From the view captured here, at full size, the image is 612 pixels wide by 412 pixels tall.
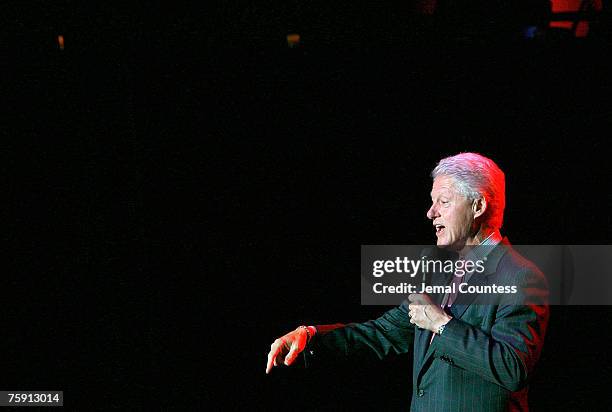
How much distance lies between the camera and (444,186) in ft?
7.20

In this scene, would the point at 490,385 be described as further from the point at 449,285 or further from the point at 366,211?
the point at 366,211

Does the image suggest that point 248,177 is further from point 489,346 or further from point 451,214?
point 489,346

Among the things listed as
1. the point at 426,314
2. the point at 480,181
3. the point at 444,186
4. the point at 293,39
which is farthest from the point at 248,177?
the point at 426,314

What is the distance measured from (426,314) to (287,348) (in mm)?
593

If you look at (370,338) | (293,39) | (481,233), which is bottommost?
(370,338)

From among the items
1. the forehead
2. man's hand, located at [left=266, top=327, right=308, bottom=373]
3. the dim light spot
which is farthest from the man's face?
the dim light spot

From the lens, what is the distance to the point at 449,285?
2.20 metres

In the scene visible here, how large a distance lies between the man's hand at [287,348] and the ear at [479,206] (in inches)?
31.1

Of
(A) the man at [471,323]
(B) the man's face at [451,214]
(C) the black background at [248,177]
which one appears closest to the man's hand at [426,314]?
(A) the man at [471,323]

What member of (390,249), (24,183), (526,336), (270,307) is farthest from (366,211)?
(24,183)

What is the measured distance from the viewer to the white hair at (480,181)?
2135mm

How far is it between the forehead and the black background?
109cm

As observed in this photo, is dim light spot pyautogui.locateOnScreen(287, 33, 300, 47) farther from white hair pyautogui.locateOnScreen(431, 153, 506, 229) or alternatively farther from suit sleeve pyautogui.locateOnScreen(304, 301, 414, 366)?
suit sleeve pyautogui.locateOnScreen(304, 301, 414, 366)

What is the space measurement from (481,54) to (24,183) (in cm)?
256
